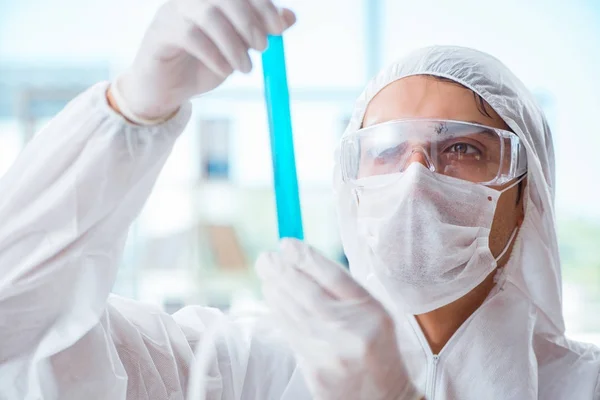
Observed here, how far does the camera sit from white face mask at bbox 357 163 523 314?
1151mm

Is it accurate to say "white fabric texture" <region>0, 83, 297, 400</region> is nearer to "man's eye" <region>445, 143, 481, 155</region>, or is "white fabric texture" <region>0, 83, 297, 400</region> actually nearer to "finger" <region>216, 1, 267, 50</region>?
"finger" <region>216, 1, 267, 50</region>

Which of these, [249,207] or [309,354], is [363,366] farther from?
[249,207]

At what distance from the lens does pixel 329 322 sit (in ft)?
2.45

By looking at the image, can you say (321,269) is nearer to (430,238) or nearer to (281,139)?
(281,139)

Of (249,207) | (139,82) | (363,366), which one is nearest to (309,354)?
(363,366)

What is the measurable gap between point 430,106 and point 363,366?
2.05ft

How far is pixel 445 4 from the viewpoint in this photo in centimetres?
405

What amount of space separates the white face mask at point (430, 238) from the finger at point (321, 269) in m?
0.41

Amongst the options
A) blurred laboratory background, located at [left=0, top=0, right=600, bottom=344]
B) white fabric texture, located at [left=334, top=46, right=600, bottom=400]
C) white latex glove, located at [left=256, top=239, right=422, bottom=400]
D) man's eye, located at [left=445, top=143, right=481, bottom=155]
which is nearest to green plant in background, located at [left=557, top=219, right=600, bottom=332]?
blurred laboratory background, located at [left=0, top=0, right=600, bottom=344]

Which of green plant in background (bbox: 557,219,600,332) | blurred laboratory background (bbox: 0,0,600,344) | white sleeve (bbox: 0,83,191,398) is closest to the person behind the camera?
white sleeve (bbox: 0,83,191,398)

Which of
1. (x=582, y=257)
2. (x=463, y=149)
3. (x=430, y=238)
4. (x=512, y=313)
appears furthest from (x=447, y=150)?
(x=582, y=257)

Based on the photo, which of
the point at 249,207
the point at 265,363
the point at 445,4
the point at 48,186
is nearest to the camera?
the point at 48,186

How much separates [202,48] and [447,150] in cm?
60

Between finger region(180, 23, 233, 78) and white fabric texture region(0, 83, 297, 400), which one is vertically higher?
finger region(180, 23, 233, 78)
